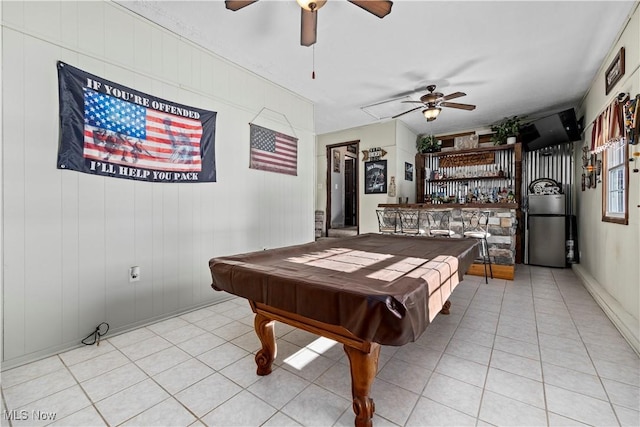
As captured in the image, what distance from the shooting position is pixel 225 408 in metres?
1.55

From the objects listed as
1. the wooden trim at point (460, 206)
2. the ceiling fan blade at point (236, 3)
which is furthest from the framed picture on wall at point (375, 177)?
the ceiling fan blade at point (236, 3)

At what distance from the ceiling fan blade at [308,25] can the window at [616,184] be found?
123 inches

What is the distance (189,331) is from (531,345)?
2.93m

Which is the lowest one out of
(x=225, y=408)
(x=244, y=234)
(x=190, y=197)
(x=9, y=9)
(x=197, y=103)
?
(x=225, y=408)

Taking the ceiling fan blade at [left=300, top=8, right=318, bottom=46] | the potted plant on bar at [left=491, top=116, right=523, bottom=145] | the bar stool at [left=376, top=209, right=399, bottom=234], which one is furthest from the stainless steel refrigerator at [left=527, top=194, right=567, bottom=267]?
the ceiling fan blade at [left=300, top=8, right=318, bottom=46]

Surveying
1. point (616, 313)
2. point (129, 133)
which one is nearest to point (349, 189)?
point (616, 313)

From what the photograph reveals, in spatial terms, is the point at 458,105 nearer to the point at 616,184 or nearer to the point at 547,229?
the point at 616,184

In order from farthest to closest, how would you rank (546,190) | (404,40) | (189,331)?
(546,190) < (404,40) < (189,331)

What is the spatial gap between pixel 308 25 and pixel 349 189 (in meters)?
6.79

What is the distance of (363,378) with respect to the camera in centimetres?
137

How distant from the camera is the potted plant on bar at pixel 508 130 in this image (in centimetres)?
546

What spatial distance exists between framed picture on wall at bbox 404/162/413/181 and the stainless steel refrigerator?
2.33 m

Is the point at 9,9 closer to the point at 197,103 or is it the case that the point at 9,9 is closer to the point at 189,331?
the point at 197,103

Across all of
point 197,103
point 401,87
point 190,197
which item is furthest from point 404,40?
point 190,197
